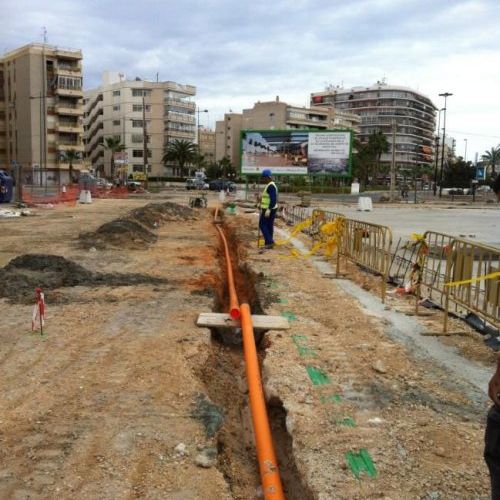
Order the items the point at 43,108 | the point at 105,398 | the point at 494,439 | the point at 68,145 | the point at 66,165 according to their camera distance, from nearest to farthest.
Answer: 1. the point at 494,439
2. the point at 105,398
3. the point at 43,108
4. the point at 66,165
5. the point at 68,145

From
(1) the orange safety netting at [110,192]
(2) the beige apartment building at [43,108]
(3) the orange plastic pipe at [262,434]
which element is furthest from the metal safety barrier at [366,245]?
(2) the beige apartment building at [43,108]

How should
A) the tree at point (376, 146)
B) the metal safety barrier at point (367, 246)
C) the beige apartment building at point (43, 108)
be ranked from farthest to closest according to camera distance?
1. the tree at point (376, 146)
2. the beige apartment building at point (43, 108)
3. the metal safety barrier at point (367, 246)

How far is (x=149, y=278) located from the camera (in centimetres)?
957

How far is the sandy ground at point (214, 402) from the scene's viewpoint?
3230mm

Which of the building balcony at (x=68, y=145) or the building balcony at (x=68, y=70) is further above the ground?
the building balcony at (x=68, y=70)

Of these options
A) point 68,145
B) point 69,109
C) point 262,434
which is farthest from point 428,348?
point 69,109

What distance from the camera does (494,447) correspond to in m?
2.29

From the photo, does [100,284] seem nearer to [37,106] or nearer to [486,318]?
[486,318]

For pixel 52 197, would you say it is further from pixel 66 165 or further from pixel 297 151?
pixel 66 165

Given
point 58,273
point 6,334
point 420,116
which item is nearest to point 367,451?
point 6,334

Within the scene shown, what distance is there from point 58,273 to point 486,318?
21.7ft

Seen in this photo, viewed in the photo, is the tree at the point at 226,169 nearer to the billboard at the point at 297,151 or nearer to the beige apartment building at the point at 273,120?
the beige apartment building at the point at 273,120

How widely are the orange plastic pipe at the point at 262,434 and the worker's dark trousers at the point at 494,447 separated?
1291 millimetres

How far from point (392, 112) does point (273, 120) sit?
1799 inches
